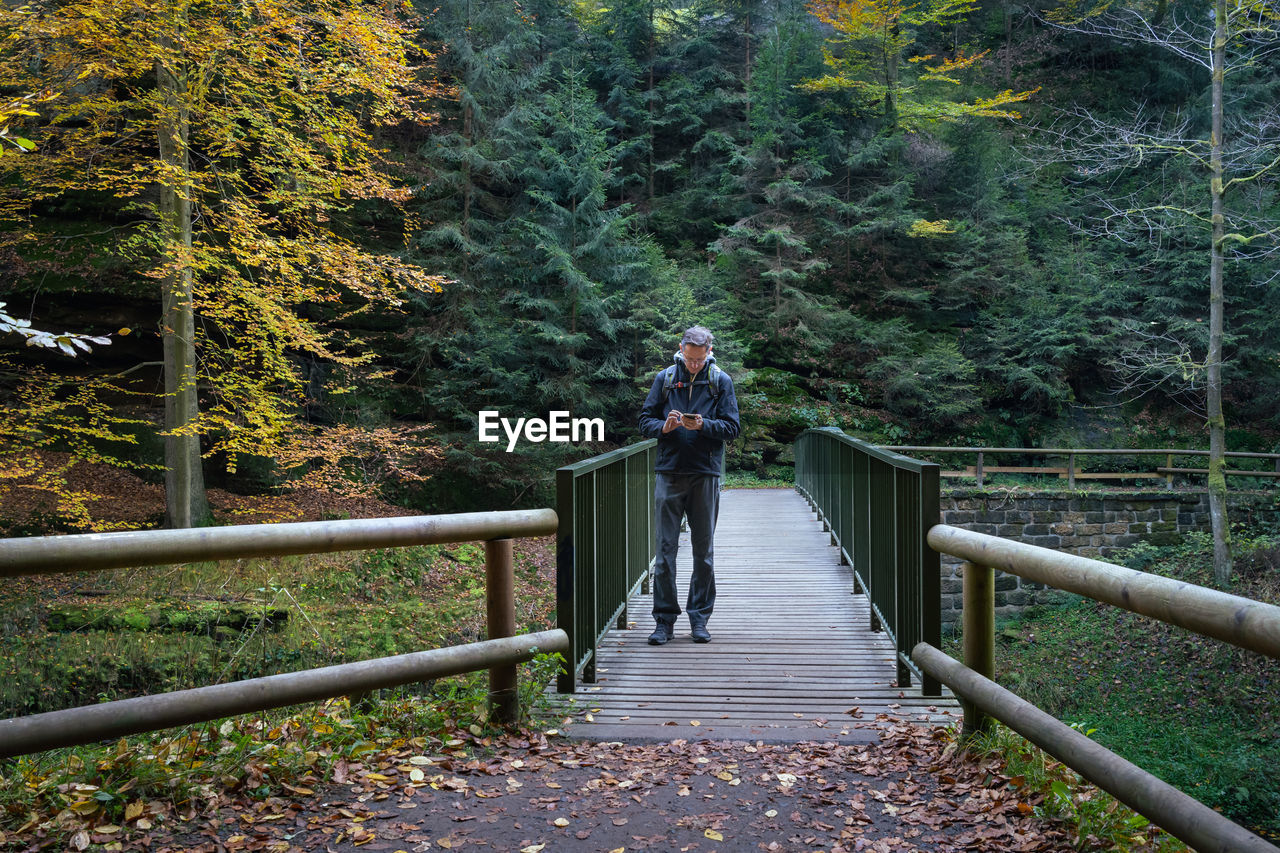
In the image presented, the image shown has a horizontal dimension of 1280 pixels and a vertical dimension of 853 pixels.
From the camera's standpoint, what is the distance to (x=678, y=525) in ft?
17.1

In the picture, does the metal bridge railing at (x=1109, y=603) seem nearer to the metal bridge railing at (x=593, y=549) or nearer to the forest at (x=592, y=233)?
the metal bridge railing at (x=593, y=549)

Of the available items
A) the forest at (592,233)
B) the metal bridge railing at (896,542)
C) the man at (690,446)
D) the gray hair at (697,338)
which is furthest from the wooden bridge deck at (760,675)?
the forest at (592,233)

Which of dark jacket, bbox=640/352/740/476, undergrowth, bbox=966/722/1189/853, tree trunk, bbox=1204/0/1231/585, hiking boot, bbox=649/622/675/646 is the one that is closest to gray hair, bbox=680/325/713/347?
dark jacket, bbox=640/352/740/476

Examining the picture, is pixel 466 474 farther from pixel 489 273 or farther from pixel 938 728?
pixel 938 728

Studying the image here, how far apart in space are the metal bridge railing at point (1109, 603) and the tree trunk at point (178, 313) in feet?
31.7

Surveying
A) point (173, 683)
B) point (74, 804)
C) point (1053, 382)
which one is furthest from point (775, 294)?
point (74, 804)

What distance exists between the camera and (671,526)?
5113mm

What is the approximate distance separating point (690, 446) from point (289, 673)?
2742mm

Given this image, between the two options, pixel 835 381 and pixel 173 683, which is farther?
pixel 835 381

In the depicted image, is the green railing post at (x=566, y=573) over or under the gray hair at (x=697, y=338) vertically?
under

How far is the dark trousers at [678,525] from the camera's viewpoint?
198 inches

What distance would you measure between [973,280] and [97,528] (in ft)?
78.0

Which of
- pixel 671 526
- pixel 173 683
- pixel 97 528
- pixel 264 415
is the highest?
pixel 264 415

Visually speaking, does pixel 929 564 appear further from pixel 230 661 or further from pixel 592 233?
pixel 592 233
